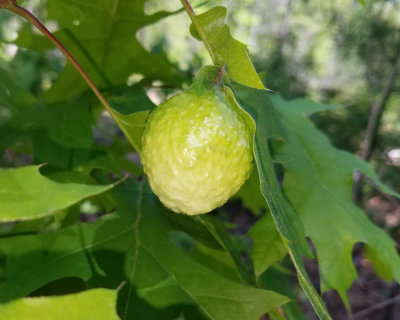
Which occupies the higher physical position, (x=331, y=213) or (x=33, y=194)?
(x=33, y=194)

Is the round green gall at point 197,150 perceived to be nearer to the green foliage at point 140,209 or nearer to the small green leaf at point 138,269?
the green foliage at point 140,209

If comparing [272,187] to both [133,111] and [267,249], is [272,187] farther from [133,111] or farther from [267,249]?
[133,111]

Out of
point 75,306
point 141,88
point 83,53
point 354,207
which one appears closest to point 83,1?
point 83,53

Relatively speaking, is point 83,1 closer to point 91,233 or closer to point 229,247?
point 91,233

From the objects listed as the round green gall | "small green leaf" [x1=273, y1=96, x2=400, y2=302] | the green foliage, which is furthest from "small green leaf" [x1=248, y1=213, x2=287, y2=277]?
the round green gall

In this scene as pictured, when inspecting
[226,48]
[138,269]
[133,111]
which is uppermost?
[226,48]

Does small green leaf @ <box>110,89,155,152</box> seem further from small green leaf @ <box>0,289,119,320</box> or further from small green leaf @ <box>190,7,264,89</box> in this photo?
small green leaf @ <box>0,289,119,320</box>

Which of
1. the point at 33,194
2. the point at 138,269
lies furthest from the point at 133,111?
the point at 33,194
